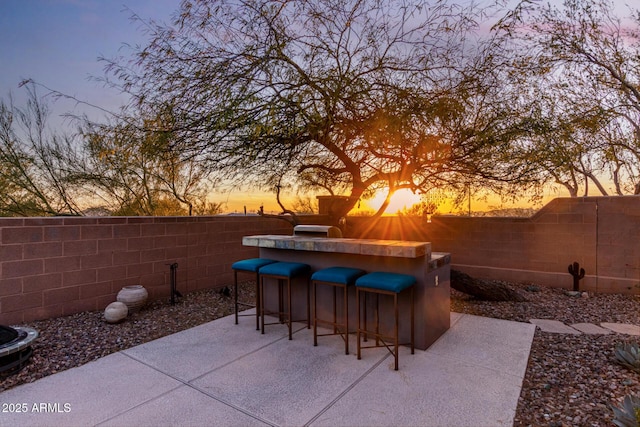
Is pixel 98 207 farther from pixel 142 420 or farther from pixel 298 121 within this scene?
pixel 142 420

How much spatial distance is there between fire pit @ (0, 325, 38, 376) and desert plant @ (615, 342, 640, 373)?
15.4ft

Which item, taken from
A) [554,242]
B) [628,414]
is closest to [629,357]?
[628,414]

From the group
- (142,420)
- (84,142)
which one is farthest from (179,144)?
(142,420)

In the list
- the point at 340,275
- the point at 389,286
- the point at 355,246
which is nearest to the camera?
the point at 389,286

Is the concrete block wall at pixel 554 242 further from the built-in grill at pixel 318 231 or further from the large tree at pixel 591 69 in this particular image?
the built-in grill at pixel 318 231

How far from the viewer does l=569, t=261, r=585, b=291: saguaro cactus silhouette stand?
5363 millimetres

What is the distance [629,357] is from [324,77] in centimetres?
382

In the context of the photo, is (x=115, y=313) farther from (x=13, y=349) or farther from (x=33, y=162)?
(x=33, y=162)

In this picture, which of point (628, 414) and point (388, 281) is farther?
point (388, 281)

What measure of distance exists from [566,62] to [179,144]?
7.08 m

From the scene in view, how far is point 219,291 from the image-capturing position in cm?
530

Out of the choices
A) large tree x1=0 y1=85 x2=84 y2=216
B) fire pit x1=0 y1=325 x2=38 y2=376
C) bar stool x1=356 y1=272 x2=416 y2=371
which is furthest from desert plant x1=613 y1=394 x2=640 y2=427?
large tree x1=0 y1=85 x2=84 y2=216

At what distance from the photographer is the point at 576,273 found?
538 centimetres

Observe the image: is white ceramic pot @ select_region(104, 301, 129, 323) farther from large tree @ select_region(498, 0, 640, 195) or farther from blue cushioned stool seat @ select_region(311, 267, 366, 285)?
large tree @ select_region(498, 0, 640, 195)
